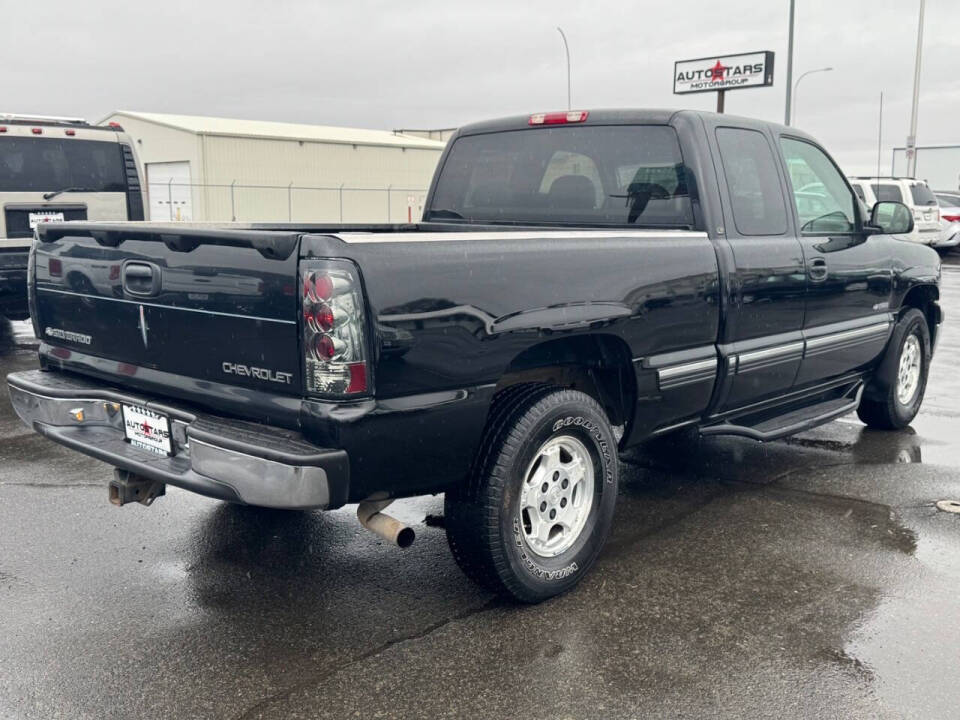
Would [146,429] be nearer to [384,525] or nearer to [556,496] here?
[384,525]

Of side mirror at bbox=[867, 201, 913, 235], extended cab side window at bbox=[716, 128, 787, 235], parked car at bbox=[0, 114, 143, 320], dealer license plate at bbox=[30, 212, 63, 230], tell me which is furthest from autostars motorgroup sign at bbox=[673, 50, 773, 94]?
extended cab side window at bbox=[716, 128, 787, 235]

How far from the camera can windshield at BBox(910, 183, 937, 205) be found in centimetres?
2139

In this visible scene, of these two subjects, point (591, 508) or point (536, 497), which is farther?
point (591, 508)

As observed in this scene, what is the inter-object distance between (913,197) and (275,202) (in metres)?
22.5

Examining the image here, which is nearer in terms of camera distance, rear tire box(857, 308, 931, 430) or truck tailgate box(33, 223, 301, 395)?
truck tailgate box(33, 223, 301, 395)

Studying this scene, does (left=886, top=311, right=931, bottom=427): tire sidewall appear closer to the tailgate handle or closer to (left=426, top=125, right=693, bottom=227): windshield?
(left=426, top=125, right=693, bottom=227): windshield

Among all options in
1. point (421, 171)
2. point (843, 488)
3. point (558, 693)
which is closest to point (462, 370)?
point (558, 693)

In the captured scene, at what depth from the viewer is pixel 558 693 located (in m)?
3.06

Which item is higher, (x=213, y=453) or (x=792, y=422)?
(x=213, y=453)

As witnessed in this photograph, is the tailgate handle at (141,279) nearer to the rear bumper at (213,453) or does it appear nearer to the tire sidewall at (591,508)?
the rear bumper at (213,453)

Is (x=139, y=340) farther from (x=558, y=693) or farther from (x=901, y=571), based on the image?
(x=901, y=571)

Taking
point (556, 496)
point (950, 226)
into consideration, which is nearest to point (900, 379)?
point (556, 496)

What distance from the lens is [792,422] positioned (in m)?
5.15

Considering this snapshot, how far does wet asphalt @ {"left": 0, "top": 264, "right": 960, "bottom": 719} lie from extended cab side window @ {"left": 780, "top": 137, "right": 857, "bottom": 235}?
1445 mm
